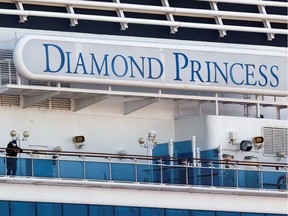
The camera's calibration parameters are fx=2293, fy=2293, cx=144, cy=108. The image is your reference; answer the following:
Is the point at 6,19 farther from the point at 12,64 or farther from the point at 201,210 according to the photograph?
the point at 201,210

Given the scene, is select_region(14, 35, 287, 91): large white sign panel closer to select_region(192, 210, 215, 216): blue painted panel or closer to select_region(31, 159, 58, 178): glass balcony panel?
select_region(31, 159, 58, 178): glass balcony panel

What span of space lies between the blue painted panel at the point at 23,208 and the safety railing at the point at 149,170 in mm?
759

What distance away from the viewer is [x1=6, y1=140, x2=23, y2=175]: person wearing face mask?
59500 mm

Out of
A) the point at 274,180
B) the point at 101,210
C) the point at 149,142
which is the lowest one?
the point at 101,210

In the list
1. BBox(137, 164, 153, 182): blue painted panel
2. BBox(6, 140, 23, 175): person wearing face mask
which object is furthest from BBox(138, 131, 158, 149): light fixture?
BBox(6, 140, 23, 175): person wearing face mask

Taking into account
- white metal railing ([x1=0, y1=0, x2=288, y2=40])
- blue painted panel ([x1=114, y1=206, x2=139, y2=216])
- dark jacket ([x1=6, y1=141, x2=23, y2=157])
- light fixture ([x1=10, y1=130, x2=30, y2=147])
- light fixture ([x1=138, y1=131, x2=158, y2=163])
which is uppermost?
white metal railing ([x1=0, y1=0, x2=288, y2=40])

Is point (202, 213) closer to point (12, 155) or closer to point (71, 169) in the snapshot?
point (71, 169)

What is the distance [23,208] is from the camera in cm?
5969

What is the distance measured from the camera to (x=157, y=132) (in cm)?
6500

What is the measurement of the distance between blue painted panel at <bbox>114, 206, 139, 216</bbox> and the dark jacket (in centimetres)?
307

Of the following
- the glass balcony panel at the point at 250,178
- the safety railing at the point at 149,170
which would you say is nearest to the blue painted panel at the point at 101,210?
the safety railing at the point at 149,170

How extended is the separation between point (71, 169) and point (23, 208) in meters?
1.75

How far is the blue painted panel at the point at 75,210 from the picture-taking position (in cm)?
6016

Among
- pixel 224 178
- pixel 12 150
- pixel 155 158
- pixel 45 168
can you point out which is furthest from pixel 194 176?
pixel 12 150
